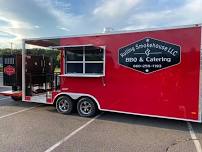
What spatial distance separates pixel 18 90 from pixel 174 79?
6767 mm

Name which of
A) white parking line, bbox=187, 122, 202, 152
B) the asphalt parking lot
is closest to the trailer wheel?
the asphalt parking lot

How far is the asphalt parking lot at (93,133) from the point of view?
4914 mm

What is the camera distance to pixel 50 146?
495cm

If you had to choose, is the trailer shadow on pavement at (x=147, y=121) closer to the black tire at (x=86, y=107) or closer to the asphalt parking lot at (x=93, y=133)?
the asphalt parking lot at (x=93, y=133)

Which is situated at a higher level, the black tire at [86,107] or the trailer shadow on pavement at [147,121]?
the black tire at [86,107]

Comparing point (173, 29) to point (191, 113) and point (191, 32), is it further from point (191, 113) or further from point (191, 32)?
point (191, 113)

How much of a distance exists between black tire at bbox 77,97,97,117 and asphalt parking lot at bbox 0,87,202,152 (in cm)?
21

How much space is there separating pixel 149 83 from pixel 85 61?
7.48ft

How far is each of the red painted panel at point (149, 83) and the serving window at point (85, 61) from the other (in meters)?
0.19

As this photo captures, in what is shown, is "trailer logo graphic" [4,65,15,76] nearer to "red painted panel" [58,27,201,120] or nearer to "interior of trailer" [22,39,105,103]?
"interior of trailer" [22,39,105,103]

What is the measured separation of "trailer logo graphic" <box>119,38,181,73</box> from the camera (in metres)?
6.29

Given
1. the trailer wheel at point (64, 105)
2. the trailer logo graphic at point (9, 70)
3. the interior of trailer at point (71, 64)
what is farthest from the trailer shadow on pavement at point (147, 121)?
the trailer logo graphic at point (9, 70)

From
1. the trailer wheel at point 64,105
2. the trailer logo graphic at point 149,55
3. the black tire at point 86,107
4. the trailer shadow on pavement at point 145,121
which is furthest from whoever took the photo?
the trailer wheel at point 64,105

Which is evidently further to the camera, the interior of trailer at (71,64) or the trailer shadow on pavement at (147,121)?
the interior of trailer at (71,64)
